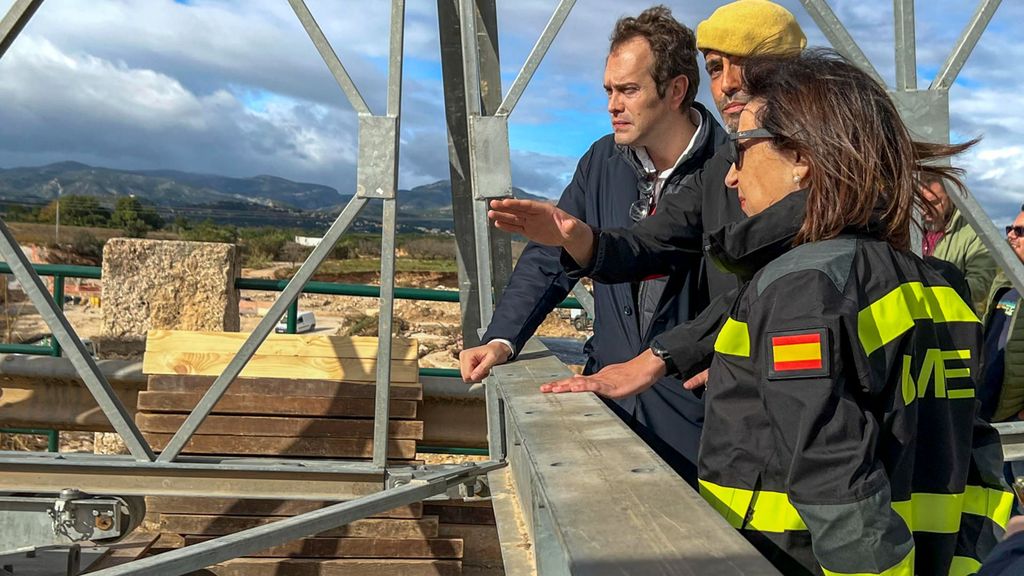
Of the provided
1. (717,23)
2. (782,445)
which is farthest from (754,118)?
(717,23)

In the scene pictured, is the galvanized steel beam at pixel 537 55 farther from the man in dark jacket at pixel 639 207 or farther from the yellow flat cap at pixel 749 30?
the yellow flat cap at pixel 749 30

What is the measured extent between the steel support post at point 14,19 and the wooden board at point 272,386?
192 centimetres

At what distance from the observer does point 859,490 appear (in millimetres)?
1246

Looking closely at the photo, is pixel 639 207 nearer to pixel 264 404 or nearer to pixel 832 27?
pixel 832 27

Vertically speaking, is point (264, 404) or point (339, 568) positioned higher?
point (264, 404)

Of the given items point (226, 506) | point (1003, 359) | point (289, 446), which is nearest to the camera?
point (1003, 359)

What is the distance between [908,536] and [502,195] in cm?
246

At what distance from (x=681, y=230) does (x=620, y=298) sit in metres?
0.44

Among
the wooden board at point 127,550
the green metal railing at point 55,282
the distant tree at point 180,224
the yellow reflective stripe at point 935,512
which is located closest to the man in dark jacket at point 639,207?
the yellow reflective stripe at point 935,512

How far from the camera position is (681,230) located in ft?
8.27

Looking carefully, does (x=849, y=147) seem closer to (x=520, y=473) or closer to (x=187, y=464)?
(x=520, y=473)

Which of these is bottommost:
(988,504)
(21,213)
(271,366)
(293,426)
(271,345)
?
(293,426)

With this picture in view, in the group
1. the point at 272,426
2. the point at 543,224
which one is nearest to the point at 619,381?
the point at 543,224

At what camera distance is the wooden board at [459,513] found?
527cm
